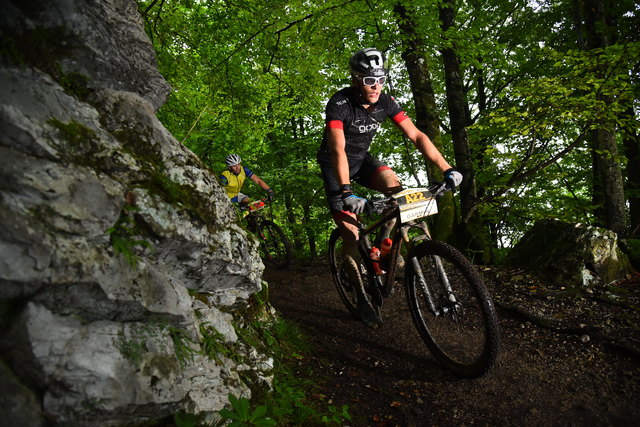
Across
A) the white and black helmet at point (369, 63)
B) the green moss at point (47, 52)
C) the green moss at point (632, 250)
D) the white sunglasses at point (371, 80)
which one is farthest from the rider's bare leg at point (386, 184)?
the green moss at point (632, 250)

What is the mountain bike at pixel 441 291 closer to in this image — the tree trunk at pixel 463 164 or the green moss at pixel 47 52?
the green moss at pixel 47 52

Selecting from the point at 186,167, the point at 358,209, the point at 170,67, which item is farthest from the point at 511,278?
the point at 170,67

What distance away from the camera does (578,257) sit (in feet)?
15.3

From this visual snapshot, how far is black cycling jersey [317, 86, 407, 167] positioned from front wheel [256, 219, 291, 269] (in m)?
4.10

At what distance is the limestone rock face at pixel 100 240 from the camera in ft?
5.08

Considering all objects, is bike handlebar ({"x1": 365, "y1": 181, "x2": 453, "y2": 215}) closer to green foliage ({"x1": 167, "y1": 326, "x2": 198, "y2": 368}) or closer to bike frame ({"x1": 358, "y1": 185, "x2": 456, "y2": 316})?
bike frame ({"x1": 358, "y1": 185, "x2": 456, "y2": 316})

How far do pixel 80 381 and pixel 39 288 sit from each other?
0.49 meters

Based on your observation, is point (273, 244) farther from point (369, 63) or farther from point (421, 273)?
point (369, 63)

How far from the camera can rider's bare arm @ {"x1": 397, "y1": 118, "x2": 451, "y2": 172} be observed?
3.40m

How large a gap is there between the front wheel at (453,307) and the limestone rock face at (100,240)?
1.68 m

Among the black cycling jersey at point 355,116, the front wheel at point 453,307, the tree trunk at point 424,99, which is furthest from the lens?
the tree trunk at point 424,99

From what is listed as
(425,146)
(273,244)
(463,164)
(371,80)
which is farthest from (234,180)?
(425,146)

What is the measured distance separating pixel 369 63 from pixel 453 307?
263 cm

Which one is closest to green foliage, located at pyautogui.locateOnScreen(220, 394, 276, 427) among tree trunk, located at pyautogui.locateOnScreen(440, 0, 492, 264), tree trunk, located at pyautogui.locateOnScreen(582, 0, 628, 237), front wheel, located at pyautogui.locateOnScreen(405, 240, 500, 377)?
front wheel, located at pyautogui.locateOnScreen(405, 240, 500, 377)
